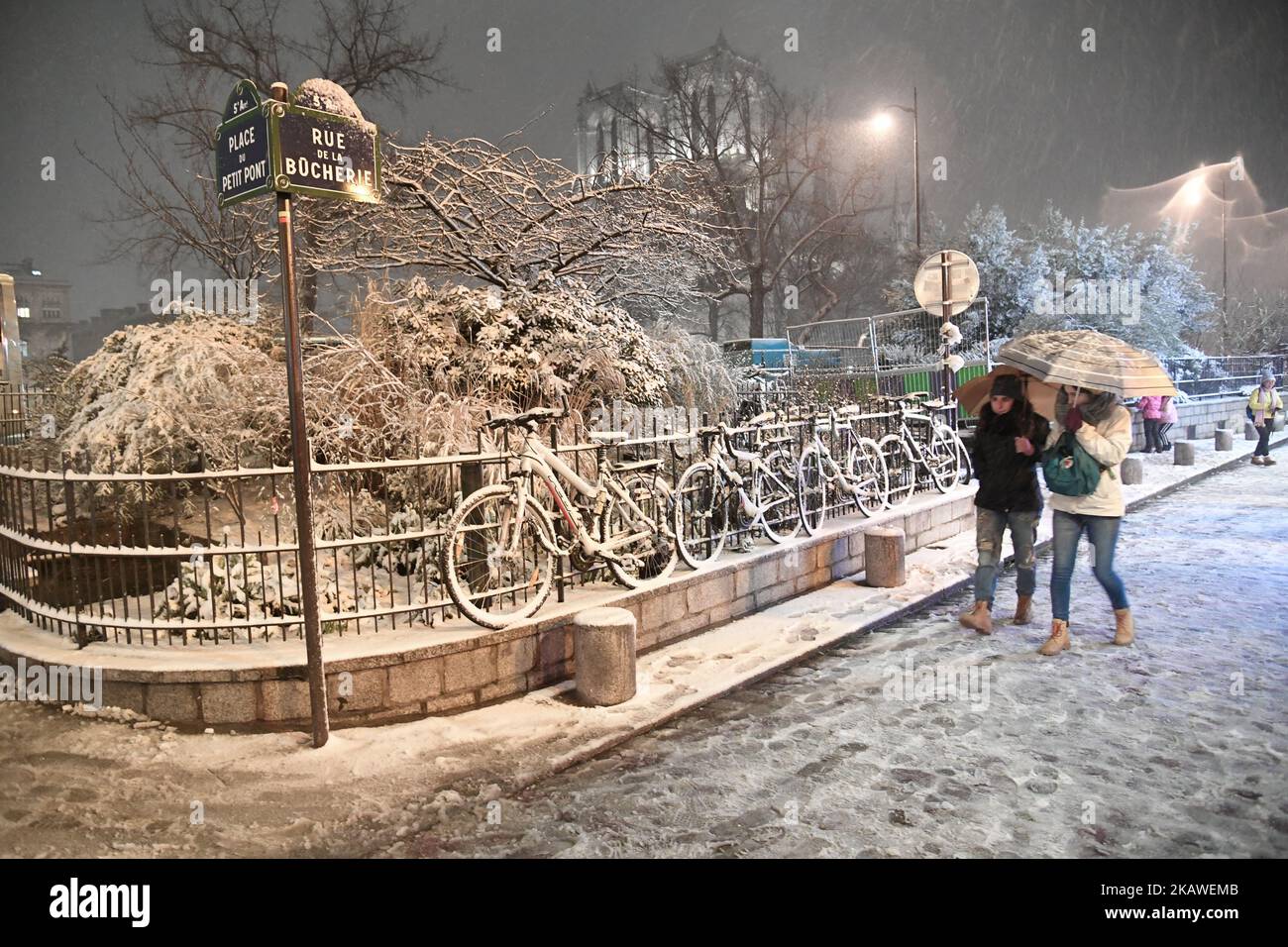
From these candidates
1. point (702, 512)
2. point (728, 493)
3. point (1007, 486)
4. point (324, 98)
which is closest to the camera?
point (324, 98)

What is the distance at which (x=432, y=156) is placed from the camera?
1017 centimetres

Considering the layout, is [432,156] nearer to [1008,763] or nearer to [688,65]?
[1008,763]

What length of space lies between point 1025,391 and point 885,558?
Result: 211 cm

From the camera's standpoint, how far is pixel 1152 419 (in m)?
18.2

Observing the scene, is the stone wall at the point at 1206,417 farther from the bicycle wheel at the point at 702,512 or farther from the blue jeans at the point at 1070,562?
the bicycle wheel at the point at 702,512

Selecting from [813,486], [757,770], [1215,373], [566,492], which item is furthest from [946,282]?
[1215,373]

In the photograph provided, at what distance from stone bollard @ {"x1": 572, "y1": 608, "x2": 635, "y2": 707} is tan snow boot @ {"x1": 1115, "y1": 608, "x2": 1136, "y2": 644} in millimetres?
3746

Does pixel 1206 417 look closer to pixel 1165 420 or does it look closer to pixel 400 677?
pixel 1165 420

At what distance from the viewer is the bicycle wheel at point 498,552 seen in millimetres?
5555

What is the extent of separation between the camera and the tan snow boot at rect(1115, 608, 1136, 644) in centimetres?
625

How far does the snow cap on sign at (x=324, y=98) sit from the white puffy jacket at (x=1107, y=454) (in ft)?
17.2
